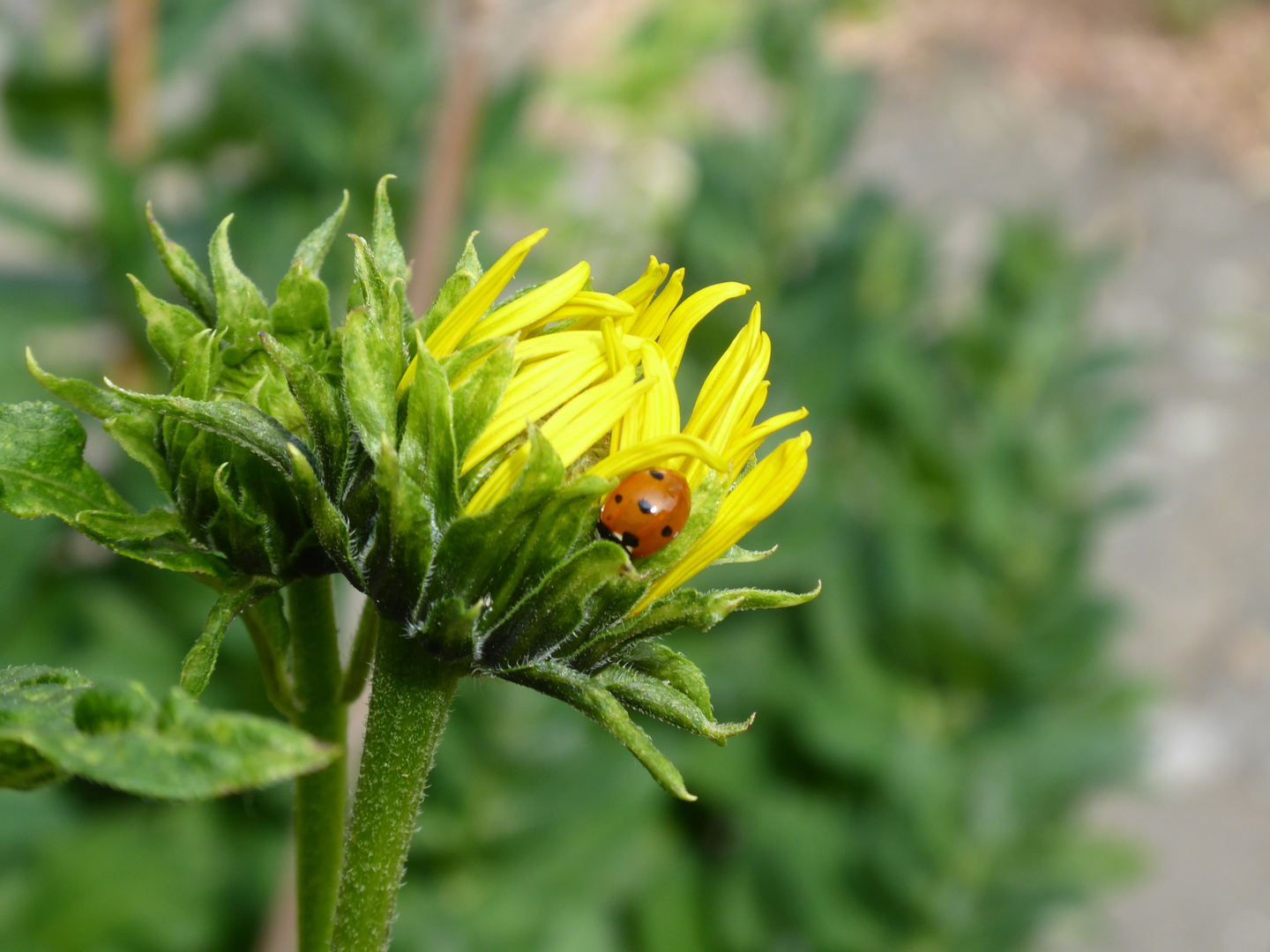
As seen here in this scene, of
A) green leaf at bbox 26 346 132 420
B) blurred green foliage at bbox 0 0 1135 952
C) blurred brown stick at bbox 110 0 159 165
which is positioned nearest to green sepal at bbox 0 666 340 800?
green leaf at bbox 26 346 132 420

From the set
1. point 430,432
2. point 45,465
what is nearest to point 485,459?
point 430,432

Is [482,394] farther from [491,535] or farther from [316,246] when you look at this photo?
[316,246]

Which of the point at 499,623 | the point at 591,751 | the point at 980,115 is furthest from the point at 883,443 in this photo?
the point at 980,115

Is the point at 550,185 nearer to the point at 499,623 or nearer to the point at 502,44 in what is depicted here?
the point at 502,44

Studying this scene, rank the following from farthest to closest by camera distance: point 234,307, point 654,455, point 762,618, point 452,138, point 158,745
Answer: point 762,618 < point 452,138 < point 234,307 < point 654,455 < point 158,745

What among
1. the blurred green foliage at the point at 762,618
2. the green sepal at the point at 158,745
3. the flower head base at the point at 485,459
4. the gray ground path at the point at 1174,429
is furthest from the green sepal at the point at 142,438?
the gray ground path at the point at 1174,429

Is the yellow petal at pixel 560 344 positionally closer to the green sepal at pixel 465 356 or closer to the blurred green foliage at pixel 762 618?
the green sepal at pixel 465 356

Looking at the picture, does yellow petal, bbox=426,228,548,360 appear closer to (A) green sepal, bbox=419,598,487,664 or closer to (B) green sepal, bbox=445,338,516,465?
(B) green sepal, bbox=445,338,516,465
